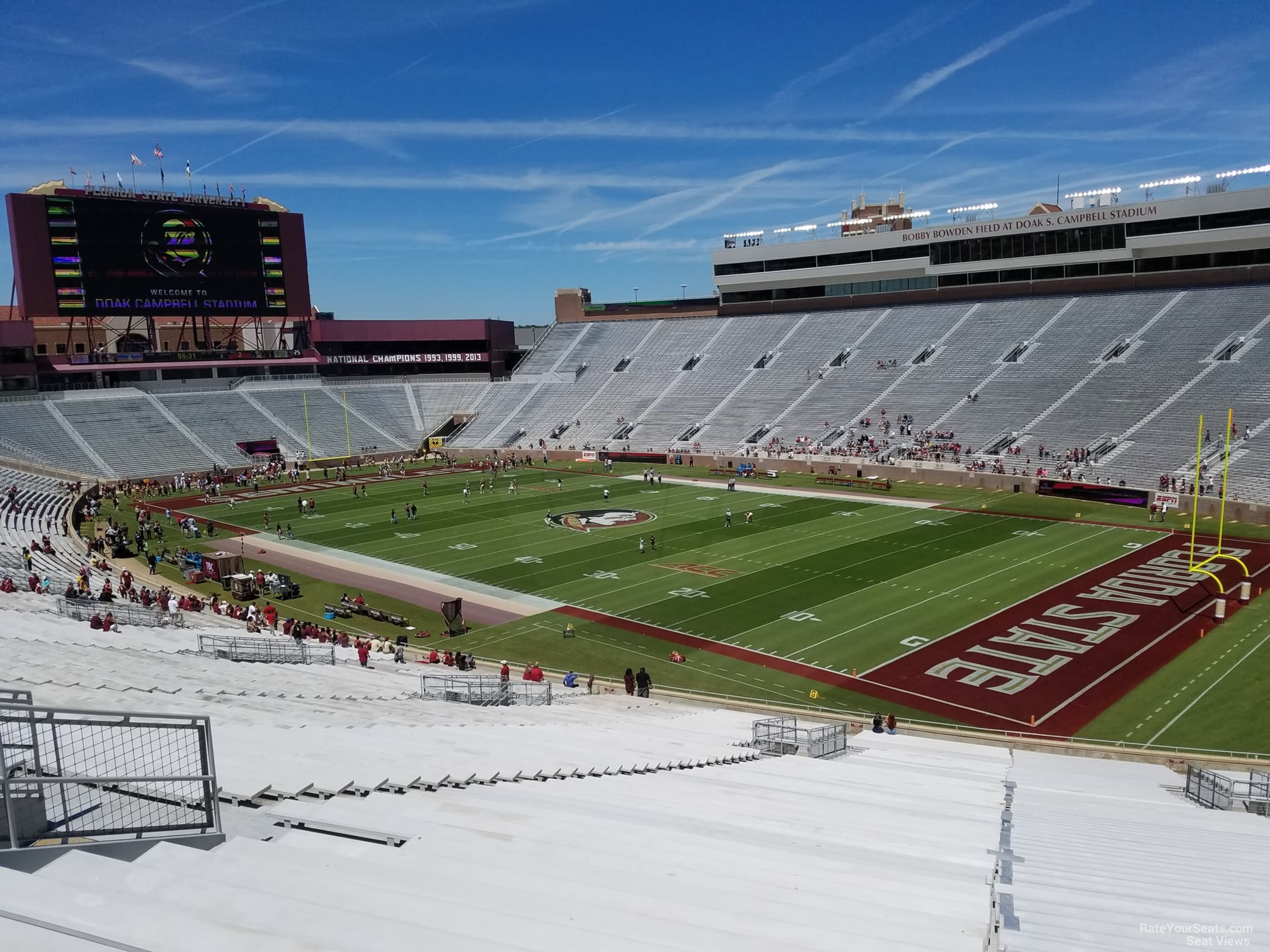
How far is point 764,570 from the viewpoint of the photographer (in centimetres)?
3159

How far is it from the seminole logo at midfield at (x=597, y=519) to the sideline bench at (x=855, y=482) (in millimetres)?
13651

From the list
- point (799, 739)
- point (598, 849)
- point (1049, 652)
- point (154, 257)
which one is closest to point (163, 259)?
point (154, 257)

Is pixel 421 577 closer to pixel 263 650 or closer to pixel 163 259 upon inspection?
pixel 263 650

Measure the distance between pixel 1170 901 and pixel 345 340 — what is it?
82.2 meters

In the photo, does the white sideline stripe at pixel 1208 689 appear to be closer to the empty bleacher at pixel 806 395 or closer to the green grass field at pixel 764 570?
the green grass field at pixel 764 570

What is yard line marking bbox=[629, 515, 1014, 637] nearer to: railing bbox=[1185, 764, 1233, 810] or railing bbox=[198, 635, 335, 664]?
railing bbox=[198, 635, 335, 664]

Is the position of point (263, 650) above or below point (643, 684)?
above

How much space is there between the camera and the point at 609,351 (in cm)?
8300

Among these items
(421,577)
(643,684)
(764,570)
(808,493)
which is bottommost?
(643,684)

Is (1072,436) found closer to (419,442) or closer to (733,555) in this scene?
(733,555)

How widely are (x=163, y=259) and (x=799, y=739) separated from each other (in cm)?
6126

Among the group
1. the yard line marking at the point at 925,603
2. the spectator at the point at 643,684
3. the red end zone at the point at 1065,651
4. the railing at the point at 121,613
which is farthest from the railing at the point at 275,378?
the red end zone at the point at 1065,651

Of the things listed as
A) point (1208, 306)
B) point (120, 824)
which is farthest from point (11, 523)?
point (1208, 306)

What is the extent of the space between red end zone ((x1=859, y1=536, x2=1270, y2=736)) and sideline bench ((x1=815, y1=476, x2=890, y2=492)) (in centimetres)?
1897
